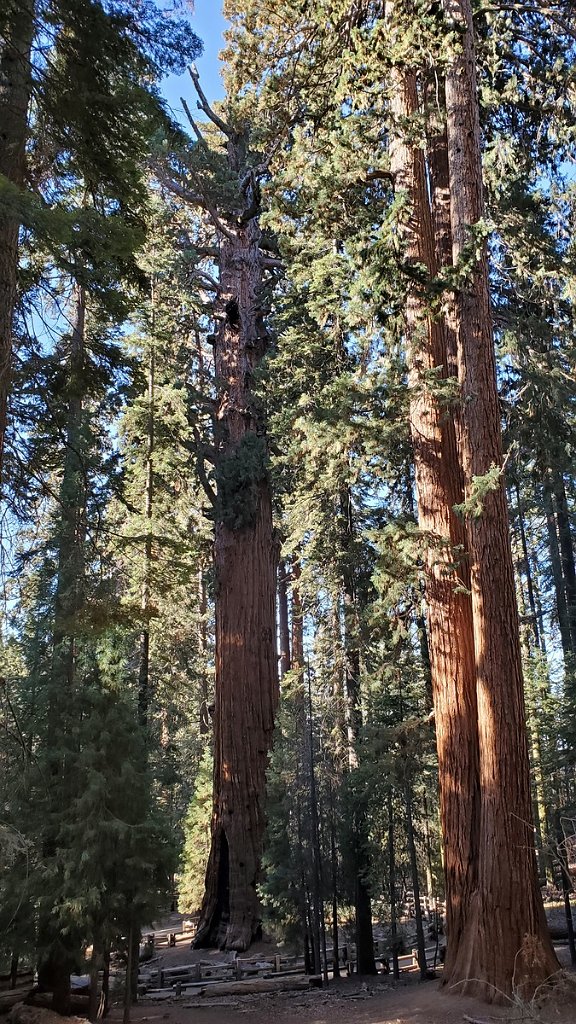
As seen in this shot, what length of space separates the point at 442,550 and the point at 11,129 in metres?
6.11

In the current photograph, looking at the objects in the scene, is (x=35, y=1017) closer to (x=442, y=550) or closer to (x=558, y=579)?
(x=442, y=550)

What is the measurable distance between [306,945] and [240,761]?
3.64 metres

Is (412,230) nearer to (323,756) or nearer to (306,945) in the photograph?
(323,756)

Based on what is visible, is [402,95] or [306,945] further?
[306,945]

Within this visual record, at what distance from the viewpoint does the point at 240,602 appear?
54.3 ft

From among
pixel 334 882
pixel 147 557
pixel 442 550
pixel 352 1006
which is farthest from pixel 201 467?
pixel 352 1006

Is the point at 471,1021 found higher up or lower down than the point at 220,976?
higher up

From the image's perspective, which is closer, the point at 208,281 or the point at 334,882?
the point at 334,882

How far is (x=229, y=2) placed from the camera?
16.5 m

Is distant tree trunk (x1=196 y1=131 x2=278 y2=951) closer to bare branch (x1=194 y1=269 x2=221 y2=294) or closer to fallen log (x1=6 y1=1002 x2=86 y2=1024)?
bare branch (x1=194 y1=269 x2=221 y2=294)

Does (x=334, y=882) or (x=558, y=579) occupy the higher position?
(x=558, y=579)

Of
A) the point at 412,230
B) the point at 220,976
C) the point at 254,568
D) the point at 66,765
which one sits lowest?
the point at 220,976

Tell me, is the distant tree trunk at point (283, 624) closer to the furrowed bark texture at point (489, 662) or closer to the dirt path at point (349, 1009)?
the dirt path at point (349, 1009)

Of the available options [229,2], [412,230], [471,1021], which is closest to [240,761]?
[471,1021]
